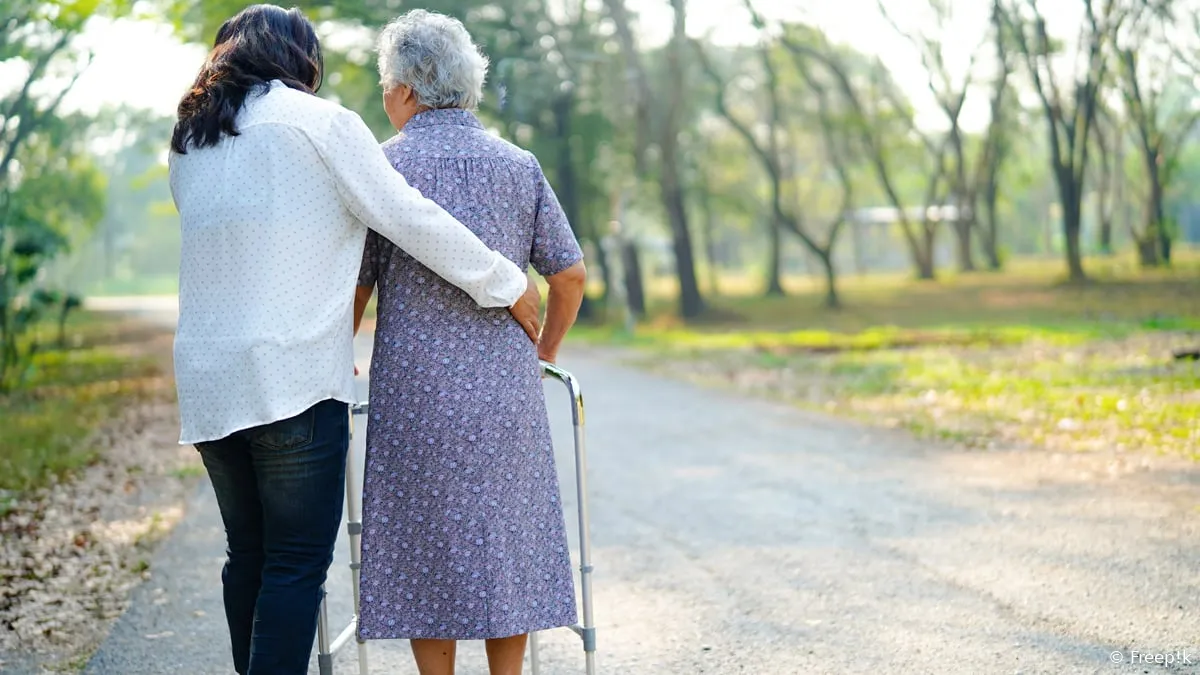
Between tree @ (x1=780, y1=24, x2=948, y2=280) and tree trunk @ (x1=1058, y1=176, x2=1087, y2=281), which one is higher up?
tree @ (x1=780, y1=24, x2=948, y2=280)

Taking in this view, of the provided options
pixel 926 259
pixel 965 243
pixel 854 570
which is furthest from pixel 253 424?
pixel 965 243

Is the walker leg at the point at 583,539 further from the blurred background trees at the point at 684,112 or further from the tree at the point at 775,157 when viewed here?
the tree at the point at 775,157

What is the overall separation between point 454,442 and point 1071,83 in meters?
32.1

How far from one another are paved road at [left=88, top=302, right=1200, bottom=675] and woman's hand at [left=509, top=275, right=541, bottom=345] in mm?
1366

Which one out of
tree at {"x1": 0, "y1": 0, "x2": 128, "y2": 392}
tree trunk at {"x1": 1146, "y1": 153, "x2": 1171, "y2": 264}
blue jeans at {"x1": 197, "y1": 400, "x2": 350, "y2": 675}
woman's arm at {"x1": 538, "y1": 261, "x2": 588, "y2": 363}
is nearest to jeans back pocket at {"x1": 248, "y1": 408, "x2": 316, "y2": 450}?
blue jeans at {"x1": 197, "y1": 400, "x2": 350, "y2": 675}

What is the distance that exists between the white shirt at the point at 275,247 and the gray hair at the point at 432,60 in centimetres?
27

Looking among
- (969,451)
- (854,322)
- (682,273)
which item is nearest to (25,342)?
(682,273)

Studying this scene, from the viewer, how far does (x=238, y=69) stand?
313 centimetres

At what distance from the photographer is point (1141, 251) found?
36094mm

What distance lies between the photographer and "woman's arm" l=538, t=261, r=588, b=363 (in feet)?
11.4

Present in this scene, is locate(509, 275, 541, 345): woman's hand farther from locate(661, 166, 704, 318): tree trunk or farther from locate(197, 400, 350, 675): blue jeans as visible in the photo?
locate(661, 166, 704, 318): tree trunk

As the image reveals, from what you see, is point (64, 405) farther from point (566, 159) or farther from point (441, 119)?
point (566, 159)

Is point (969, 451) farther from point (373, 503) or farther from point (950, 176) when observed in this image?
point (950, 176)

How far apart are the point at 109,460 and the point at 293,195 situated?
25.0 feet
